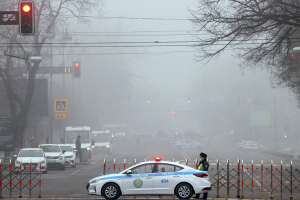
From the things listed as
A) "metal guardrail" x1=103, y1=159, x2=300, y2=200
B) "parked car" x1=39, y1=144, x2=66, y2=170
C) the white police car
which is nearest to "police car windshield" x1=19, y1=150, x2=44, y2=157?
"parked car" x1=39, y1=144, x2=66, y2=170

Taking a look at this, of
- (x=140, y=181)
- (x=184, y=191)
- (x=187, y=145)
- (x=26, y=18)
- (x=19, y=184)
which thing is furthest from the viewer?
(x=187, y=145)

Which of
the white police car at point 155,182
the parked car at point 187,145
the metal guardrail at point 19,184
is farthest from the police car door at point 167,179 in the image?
the parked car at point 187,145

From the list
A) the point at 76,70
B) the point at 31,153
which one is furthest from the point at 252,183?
the point at 76,70

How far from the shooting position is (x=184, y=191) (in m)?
16.6

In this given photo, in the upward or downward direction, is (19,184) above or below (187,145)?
above

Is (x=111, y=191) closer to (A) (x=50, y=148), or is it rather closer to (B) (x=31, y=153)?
→ (B) (x=31, y=153)

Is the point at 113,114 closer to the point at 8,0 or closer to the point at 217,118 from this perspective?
the point at 217,118

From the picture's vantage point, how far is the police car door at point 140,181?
660 inches

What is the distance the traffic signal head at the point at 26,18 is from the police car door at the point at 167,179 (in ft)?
19.9

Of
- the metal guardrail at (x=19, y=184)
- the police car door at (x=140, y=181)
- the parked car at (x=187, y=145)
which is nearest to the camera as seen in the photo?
the police car door at (x=140, y=181)

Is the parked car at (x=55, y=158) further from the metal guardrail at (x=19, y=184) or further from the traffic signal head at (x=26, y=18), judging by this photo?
the traffic signal head at (x=26, y=18)

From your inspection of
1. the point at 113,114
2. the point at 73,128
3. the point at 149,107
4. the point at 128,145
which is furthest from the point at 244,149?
the point at 149,107

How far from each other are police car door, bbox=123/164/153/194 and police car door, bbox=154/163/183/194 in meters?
0.20

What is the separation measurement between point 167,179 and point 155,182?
41 cm
